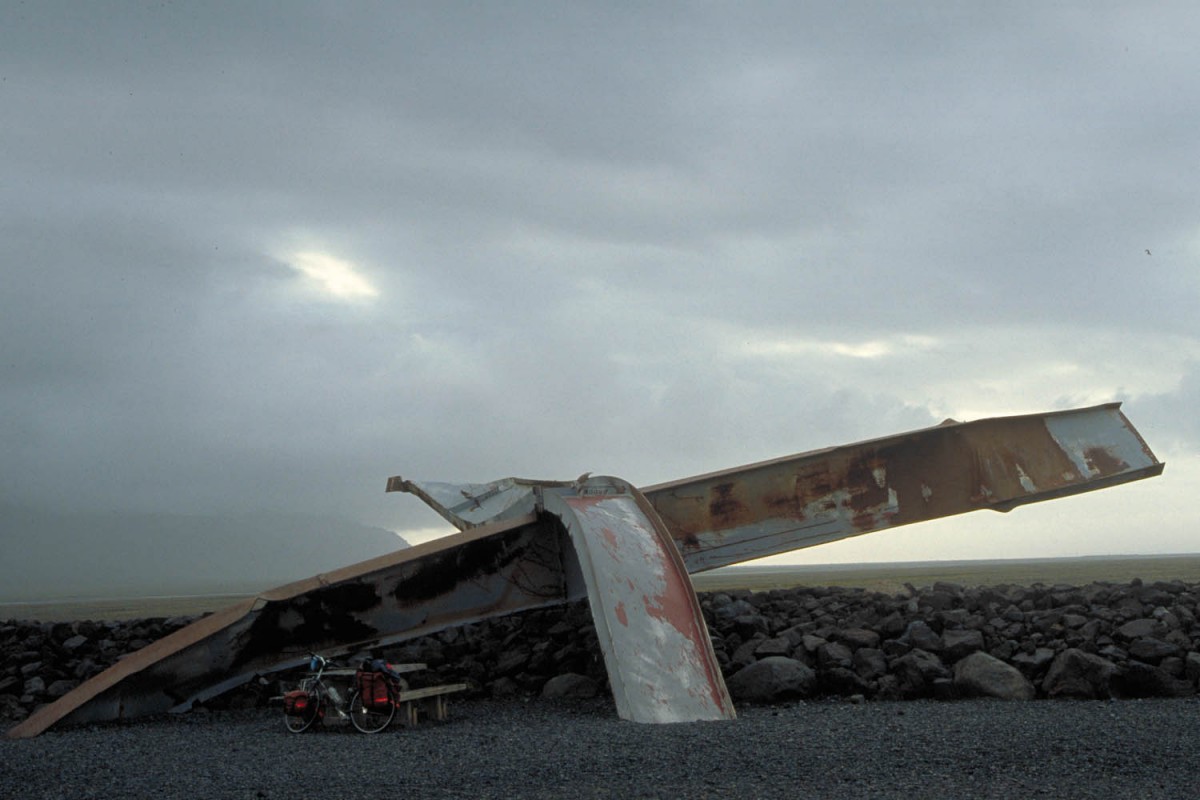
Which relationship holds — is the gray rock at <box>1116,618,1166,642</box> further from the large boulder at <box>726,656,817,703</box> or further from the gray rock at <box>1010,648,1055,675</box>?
the large boulder at <box>726,656,817,703</box>

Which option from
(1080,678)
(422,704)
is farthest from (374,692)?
(1080,678)

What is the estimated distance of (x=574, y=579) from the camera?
948 cm

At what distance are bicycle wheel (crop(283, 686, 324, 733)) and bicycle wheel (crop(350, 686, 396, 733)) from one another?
0.86ft

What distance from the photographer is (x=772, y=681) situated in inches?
339

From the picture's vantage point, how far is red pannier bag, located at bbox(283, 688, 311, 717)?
7.97m

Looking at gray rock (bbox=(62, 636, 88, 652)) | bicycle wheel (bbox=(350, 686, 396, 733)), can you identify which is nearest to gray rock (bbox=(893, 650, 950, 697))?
bicycle wheel (bbox=(350, 686, 396, 733))

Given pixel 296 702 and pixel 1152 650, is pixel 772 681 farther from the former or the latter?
pixel 296 702

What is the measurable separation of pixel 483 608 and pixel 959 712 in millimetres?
4082

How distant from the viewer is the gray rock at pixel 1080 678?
841 centimetres

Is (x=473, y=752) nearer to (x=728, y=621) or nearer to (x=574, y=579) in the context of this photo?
(x=574, y=579)

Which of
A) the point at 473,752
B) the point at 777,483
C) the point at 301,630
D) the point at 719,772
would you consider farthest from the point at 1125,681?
→ the point at 301,630

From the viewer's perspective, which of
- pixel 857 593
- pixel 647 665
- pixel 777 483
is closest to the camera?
pixel 647 665

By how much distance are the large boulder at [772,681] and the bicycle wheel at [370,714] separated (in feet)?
8.87

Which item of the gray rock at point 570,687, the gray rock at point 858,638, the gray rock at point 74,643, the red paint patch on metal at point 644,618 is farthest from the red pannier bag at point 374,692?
the gray rock at point 74,643
